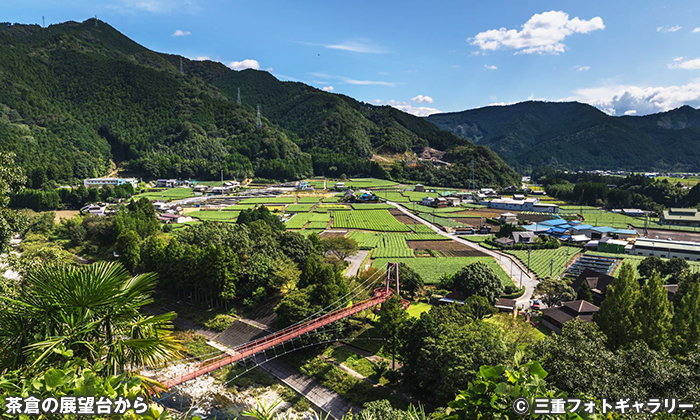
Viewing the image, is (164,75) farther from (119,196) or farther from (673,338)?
(673,338)

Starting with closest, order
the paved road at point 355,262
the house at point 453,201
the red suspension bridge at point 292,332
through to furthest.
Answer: the red suspension bridge at point 292,332, the paved road at point 355,262, the house at point 453,201

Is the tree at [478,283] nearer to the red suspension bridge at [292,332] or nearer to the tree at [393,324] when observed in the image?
the red suspension bridge at [292,332]

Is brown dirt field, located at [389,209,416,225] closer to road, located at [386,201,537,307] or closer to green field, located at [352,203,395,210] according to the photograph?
green field, located at [352,203,395,210]

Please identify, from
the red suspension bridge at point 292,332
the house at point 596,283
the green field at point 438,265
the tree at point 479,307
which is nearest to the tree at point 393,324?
the red suspension bridge at point 292,332

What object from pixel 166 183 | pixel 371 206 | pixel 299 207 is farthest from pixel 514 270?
pixel 166 183

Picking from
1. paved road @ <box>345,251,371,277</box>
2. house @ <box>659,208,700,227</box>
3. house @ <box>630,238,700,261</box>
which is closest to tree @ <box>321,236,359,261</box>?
paved road @ <box>345,251,371,277</box>

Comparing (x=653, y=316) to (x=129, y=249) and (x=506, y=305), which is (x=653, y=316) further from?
(x=129, y=249)
